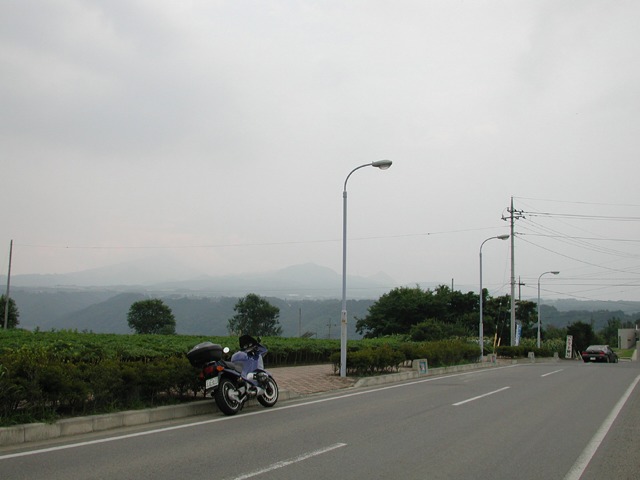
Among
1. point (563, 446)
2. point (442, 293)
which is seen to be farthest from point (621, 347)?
point (563, 446)

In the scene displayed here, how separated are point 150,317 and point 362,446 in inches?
2383

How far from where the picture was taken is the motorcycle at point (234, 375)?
428 inches

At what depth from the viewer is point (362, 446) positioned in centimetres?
841

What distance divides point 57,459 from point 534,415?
8.93 m

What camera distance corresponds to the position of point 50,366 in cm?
877

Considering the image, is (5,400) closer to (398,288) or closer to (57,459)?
(57,459)

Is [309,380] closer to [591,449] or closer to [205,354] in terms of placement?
[205,354]

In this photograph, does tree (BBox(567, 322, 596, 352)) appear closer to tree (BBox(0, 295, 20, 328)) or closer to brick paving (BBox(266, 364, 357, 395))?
tree (BBox(0, 295, 20, 328))

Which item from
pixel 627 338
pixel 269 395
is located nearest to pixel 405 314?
pixel 269 395

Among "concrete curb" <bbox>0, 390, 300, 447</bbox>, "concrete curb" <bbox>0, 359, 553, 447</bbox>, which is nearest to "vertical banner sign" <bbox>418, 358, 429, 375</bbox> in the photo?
"concrete curb" <bbox>0, 359, 553, 447</bbox>

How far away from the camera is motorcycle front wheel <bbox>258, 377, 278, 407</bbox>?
12.1 m

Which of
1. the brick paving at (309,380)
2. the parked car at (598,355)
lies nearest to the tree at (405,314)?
the parked car at (598,355)

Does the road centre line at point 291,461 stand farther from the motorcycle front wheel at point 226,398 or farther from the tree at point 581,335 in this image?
the tree at point 581,335

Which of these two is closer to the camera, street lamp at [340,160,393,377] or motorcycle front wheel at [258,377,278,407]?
motorcycle front wheel at [258,377,278,407]
